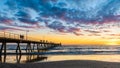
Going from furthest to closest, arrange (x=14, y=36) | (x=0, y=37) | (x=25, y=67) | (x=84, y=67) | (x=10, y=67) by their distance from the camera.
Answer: (x=14, y=36) → (x=0, y=37) → (x=84, y=67) → (x=25, y=67) → (x=10, y=67)

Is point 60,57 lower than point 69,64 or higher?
higher

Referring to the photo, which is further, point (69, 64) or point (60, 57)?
point (60, 57)

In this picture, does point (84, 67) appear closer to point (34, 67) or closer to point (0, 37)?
point (34, 67)

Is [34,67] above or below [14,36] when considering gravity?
below

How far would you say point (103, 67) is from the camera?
18.8 meters

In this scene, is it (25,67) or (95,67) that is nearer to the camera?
(25,67)

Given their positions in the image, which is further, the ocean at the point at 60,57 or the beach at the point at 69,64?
the ocean at the point at 60,57

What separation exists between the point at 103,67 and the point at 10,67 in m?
7.80

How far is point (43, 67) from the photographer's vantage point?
728 inches

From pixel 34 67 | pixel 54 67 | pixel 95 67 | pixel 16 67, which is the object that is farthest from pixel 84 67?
pixel 16 67

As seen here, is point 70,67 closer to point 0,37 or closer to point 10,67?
point 10,67

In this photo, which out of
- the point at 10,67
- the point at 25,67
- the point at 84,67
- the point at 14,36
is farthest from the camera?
the point at 14,36

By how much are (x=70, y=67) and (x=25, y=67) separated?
387cm

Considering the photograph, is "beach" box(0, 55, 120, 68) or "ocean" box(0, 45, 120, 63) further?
"ocean" box(0, 45, 120, 63)
